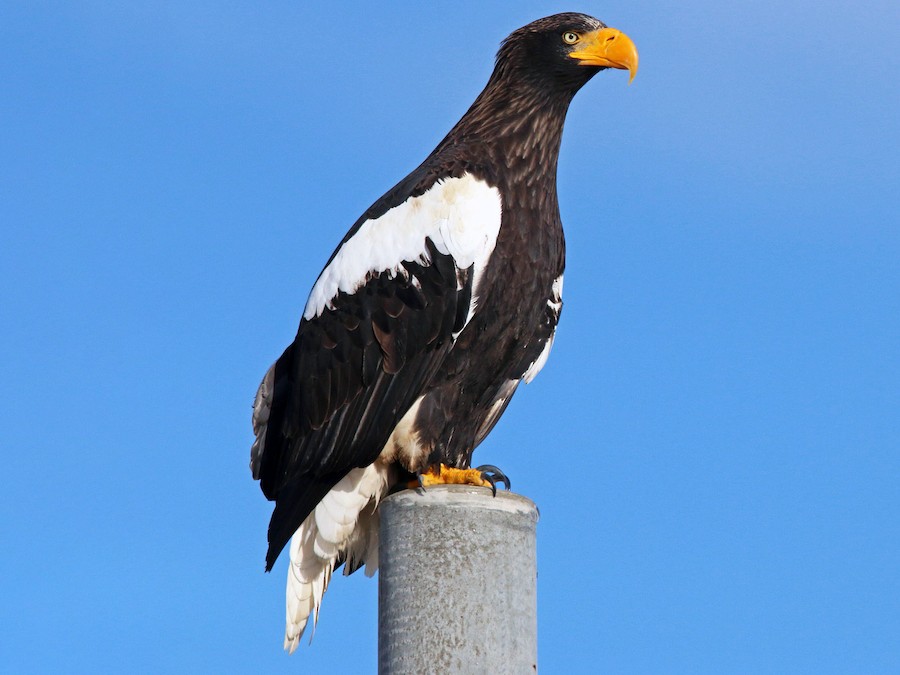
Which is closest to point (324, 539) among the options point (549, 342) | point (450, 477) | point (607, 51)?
point (450, 477)

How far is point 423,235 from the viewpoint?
21.1 feet

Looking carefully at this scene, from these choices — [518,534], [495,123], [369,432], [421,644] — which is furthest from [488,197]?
[421,644]

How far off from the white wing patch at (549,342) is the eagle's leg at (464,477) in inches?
31.3

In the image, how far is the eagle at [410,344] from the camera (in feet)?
20.9

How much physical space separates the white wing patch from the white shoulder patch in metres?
0.61

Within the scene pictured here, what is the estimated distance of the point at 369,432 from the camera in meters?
6.38

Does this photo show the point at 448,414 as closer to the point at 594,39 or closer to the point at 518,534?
the point at 518,534

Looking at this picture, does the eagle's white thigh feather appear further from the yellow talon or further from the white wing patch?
the white wing patch

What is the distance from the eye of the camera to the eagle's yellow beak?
7.02 meters

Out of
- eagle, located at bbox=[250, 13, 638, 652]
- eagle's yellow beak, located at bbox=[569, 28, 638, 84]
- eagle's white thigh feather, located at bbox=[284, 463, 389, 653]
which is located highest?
eagle's yellow beak, located at bbox=[569, 28, 638, 84]

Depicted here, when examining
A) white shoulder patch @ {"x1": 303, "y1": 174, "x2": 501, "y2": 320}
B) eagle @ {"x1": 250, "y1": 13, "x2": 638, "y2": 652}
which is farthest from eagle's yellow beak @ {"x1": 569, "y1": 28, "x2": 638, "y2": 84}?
white shoulder patch @ {"x1": 303, "y1": 174, "x2": 501, "y2": 320}

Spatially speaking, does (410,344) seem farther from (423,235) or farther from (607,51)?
(607,51)

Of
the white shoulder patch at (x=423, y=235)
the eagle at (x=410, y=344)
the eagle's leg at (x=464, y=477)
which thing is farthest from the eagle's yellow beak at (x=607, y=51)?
the eagle's leg at (x=464, y=477)

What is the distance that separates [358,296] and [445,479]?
3.26ft
